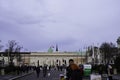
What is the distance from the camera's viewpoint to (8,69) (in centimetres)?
9306

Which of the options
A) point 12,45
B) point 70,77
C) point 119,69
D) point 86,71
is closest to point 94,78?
point 70,77

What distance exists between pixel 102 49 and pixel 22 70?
49629mm

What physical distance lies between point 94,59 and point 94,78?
121m

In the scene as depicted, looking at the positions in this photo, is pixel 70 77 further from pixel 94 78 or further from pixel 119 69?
pixel 119 69

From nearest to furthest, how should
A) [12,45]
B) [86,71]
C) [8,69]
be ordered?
[86,71] → [8,69] → [12,45]

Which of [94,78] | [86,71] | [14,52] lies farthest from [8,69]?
[94,78]

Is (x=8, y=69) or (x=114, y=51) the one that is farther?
(x=114, y=51)

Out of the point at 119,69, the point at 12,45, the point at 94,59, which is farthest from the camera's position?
the point at 94,59

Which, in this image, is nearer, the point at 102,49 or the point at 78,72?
the point at 78,72

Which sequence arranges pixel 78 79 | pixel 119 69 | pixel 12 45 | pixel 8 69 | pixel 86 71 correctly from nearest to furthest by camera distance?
pixel 78 79, pixel 86 71, pixel 119 69, pixel 8 69, pixel 12 45

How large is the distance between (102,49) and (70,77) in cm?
12363

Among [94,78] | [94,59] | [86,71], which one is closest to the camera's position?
[94,78]

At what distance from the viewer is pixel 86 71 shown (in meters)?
63.2

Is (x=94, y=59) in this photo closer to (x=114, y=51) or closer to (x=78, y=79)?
(x=114, y=51)
